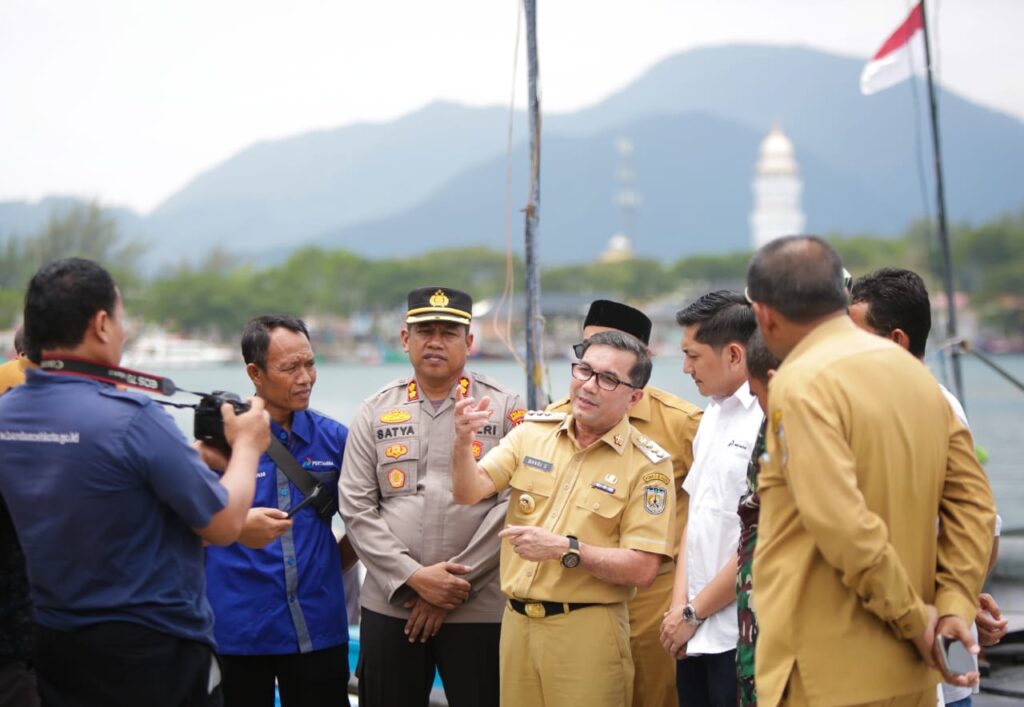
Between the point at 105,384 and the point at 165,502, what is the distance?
293 mm

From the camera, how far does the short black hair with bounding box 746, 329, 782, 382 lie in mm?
2617

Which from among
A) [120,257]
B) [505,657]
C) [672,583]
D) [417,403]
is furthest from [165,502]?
[120,257]

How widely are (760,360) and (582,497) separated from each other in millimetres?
727

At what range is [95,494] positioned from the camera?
2301 mm

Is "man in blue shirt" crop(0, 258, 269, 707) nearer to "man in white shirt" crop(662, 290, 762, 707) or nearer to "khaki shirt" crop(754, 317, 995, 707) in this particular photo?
"khaki shirt" crop(754, 317, 995, 707)

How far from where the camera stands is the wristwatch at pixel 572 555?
2904 millimetres

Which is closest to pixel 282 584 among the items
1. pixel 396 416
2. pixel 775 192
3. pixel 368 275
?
A: pixel 396 416

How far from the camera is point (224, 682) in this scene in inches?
133

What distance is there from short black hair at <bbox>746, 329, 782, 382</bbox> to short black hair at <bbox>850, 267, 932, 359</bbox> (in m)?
0.42

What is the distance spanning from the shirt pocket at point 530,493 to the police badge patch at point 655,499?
0.27 m

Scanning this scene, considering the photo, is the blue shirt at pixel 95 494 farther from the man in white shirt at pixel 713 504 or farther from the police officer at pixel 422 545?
the man in white shirt at pixel 713 504

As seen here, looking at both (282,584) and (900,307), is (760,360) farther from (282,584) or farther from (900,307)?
(282,584)

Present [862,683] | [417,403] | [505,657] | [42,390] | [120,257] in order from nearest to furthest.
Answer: [862,683]
[42,390]
[505,657]
[417,403]
[120,257]

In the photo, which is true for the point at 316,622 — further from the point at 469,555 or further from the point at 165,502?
the point at 165,502
